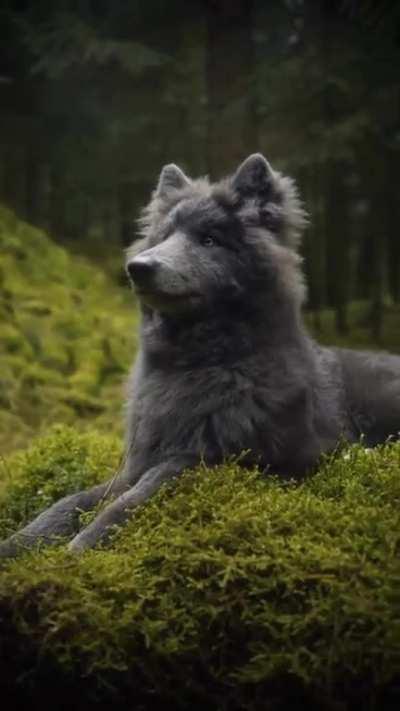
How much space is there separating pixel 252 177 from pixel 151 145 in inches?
235

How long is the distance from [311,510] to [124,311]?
21.2 ft

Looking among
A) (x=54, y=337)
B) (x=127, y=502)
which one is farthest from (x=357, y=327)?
(x=127, y=502)

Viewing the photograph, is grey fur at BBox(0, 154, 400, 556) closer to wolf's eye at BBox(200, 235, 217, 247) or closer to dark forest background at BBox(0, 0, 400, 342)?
wolf's eye at BBox(200, 235, 217, 247)

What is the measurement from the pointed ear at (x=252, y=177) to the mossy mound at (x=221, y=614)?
1.23m

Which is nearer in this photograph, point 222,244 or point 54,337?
point 222,244

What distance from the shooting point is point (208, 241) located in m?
3.89

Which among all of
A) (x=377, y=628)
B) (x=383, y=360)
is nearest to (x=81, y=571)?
(x=377, y=628)

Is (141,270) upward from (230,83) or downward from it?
downward

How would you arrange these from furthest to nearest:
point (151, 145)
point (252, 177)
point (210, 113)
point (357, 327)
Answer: point (151, 145) → point (357, 327) → point (210, 113) → point (252, 177)

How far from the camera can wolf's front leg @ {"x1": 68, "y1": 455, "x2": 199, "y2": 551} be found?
360 centimetres

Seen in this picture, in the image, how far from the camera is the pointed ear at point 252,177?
13.2 ft

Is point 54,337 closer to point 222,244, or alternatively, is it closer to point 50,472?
point 50,472

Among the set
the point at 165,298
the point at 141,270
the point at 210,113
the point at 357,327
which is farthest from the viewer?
the point at 357,327

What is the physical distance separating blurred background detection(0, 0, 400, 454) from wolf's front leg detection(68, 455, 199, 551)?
4.14m
